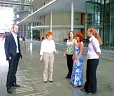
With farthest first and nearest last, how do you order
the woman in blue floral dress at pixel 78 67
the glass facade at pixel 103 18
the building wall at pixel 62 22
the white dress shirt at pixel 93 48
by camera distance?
the building wall at pixel 62 22
the glass facade at pixel 103 18
the woman in blue floral dress at pixel 78 67
the white dress shirt at pixel 93 48

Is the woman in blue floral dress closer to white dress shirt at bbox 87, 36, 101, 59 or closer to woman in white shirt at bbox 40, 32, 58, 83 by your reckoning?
white dress shirt at bbox 87, 36, 101, 59

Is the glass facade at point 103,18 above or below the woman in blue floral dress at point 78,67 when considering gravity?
above

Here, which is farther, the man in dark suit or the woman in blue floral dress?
the woman in blue floral dress

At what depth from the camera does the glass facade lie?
1016 inches

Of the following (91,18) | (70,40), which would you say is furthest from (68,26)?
(70,40)

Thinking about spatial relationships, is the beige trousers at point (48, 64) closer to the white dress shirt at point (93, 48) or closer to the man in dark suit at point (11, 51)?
the man in dark suit at point (11, 51)

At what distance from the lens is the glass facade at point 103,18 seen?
25.8 m

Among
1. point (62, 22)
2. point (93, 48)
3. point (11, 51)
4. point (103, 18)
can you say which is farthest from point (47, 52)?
point (62, 22)

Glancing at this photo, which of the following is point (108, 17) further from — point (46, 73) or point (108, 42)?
point (46, 73)

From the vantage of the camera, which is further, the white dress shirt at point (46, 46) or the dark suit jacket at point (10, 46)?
the white dress shirt at point (46, 46)

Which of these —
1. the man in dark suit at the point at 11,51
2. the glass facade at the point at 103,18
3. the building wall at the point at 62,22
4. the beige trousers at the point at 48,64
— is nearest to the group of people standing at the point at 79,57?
the beige trousers at the point at 48,64

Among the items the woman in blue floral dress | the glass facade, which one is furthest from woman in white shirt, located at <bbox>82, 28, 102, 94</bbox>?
the glass facade

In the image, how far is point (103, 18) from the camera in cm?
2758

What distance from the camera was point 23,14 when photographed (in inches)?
3767
